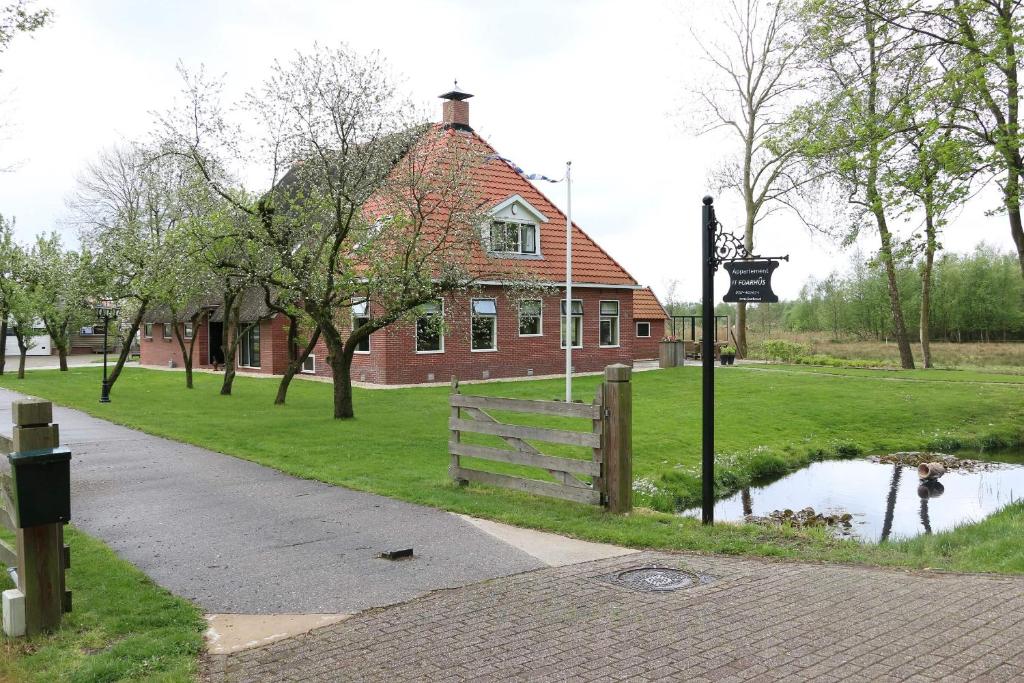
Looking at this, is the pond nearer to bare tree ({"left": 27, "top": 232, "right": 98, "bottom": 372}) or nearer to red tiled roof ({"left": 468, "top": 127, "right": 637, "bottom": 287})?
red tiled roof ({"left": 468, "top": 127, "right": 637, "bottom": 287})

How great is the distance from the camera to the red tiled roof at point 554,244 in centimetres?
2746

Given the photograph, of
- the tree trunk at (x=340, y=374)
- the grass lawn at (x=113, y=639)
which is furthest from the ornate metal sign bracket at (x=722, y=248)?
the tree trunk at (x=340, y=374)

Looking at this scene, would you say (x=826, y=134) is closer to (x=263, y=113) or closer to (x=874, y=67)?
(x=874, y=67)

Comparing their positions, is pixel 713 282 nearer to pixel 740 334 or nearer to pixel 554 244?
pixel 554 244

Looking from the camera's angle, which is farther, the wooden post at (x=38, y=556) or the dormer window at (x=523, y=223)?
the dormer window at (x=523, y=223)

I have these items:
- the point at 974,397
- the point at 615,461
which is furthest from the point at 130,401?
the point at 974,397

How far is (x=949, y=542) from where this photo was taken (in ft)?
25.6

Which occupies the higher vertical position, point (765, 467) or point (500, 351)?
point (500, 351)

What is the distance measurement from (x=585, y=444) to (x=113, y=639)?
4.41 m

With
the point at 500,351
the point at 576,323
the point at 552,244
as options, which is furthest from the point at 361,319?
the point at 576,323

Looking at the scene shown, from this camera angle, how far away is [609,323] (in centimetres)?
3072

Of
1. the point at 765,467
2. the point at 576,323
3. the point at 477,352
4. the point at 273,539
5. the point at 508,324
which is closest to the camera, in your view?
the point at 273,539

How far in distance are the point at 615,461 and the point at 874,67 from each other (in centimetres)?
1503

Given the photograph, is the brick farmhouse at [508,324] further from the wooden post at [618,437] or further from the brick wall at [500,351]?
the wooden post at [618,437]
